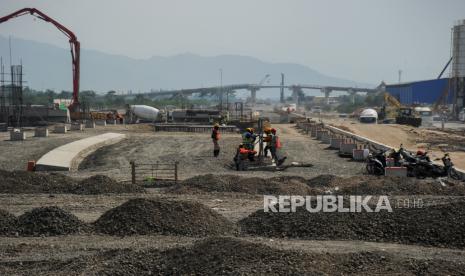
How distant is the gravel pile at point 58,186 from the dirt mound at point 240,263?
8044 mm

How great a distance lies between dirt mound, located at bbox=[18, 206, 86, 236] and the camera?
12203mm

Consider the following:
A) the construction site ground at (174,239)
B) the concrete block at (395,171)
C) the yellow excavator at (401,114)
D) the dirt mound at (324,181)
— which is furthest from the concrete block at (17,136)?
the yellow excavator at (401,114)

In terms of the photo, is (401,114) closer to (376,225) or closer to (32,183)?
(32,183)

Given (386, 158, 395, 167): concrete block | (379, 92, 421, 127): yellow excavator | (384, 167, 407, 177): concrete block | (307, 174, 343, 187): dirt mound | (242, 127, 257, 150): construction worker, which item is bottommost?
(307, 174, 343, 187): dirt mound

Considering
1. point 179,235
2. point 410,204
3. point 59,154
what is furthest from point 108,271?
point 59,154

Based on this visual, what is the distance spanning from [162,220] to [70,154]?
17811 mm

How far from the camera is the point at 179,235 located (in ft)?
39.4

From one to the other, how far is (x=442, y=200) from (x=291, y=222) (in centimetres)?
576

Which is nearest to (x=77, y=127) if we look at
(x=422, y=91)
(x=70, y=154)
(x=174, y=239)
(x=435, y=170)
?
(x=70, y=154)

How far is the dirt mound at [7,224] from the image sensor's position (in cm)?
1227

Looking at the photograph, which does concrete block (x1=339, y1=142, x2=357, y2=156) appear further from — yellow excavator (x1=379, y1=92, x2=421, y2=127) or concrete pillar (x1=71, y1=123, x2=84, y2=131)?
yellow excavator (x1=379, y1=92, x2=421, y2=127)

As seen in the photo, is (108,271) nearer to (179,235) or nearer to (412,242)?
(179,235)

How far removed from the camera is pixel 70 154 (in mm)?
29047

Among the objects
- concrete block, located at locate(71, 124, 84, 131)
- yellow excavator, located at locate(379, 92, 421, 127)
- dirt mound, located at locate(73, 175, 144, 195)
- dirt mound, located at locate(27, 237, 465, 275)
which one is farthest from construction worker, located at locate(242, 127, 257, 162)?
yellow excavator, located at locate(379, 92, 421, 127)
